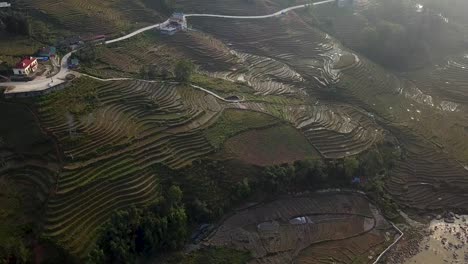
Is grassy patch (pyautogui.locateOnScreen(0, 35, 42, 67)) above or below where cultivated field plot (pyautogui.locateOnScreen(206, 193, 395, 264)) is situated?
above

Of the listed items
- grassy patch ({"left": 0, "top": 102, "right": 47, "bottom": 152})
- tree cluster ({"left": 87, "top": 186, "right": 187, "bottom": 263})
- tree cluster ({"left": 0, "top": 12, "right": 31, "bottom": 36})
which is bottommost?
tree cluster ({"left": 87, "top": 186, "right": 187, "bottom": 263})

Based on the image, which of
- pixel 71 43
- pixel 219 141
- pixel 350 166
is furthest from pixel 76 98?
pixel 350 166

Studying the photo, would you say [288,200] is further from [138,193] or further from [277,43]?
[277,43]

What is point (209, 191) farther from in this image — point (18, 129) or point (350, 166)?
point (18, 129)

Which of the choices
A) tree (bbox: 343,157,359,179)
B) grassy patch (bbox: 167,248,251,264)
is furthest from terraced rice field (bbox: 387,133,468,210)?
grassy patch (bbox: 167,248,251,264)

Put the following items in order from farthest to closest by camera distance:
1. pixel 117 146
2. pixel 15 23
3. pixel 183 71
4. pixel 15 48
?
pixel 183 71, pixel 15 23, pixel 15 48, pixel 117 146

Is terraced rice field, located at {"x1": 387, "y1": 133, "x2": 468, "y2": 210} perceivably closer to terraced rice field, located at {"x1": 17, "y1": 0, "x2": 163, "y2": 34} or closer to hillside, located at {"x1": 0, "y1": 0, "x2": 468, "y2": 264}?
hillside, located at {"x1": 0, "y1": 0, "x2": 468, "y2": 264}
